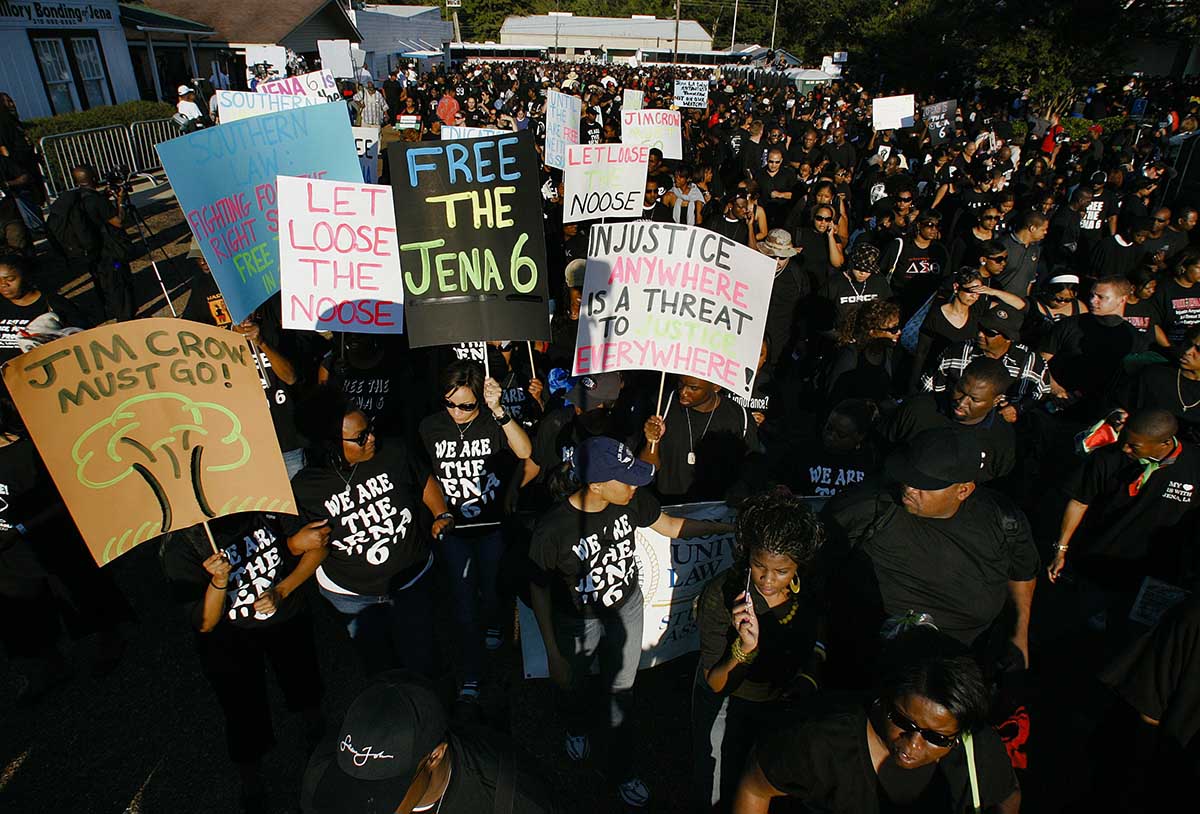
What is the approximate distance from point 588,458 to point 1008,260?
5.84 m

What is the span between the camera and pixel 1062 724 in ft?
12.7

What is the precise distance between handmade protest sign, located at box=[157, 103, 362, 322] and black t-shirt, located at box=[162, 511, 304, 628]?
4.66 ft

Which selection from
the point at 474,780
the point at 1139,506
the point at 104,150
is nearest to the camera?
the point at 474,780

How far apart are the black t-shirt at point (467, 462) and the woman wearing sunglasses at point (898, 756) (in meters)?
2.18

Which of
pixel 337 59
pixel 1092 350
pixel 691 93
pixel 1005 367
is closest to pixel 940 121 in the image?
pixel 691 93

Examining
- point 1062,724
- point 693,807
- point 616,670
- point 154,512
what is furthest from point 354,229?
point 1062,724

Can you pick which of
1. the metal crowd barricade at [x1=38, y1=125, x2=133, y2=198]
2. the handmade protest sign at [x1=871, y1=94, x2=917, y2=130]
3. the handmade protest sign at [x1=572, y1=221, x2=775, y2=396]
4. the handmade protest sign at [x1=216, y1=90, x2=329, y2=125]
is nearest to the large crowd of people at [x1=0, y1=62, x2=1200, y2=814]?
the handmade protest sign at [x1=572, y1=221, x2=775, y2=396]

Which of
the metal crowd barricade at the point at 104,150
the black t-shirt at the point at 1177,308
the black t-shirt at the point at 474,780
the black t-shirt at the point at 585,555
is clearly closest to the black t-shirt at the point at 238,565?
the black t-shirt at the point at 585,555

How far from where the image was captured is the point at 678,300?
376 cm

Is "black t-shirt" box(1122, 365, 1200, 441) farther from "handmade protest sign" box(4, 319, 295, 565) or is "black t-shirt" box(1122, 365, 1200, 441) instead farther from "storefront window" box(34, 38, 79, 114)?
"storefront window" box(34, 38, 79, 114)

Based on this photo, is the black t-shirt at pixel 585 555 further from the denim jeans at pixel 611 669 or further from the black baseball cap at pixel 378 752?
the black baseball cap at pixel 378 752

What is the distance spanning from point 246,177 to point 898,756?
456cm

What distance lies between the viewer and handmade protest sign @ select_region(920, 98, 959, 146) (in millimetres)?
15039

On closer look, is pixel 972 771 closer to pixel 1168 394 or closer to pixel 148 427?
pixel 148 427
